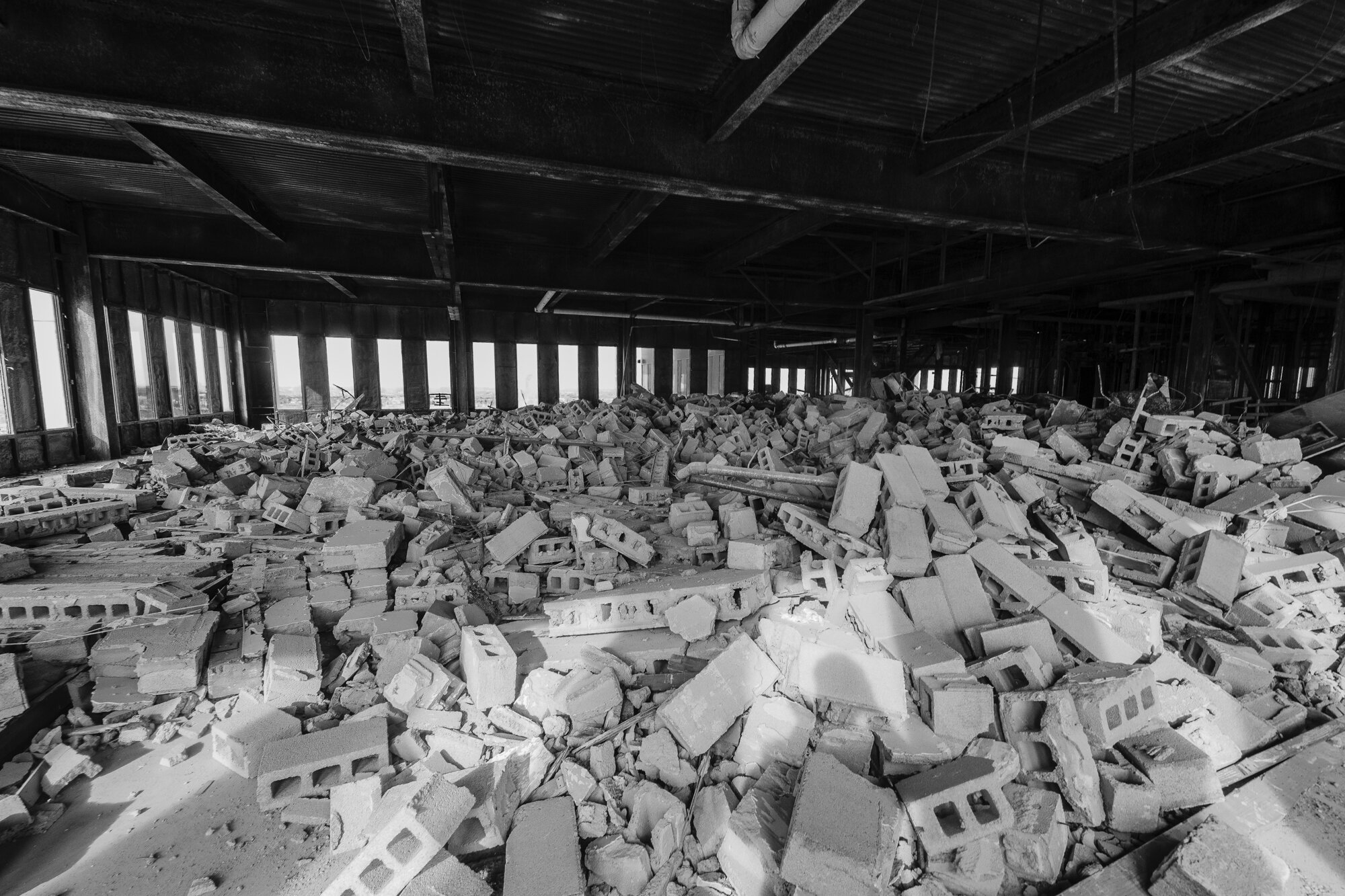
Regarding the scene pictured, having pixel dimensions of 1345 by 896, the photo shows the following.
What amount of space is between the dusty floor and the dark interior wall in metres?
11.0

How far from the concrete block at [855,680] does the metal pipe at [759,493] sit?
223cm

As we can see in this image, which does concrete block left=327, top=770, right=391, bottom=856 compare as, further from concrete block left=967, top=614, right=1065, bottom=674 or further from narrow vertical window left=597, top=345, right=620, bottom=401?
narrow vertical window left=597, top=345, right=620, bottom=401

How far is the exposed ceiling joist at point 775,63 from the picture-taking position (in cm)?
321

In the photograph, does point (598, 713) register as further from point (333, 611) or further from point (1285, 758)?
point (1285, 758)

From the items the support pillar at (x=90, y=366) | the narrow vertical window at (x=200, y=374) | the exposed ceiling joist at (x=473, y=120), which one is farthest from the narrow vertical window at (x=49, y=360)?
the exposed ceiling joist at (x=473, y=120)

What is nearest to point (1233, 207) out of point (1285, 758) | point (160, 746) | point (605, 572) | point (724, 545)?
point (1285, 758)

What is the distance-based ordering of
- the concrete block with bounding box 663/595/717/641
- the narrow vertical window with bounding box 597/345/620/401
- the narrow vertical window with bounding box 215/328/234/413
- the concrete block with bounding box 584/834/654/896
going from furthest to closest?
the narrow vertical window with bounding box 597/345/620/401 < the narrow vertical window with bounding box 215/328/234/413 < the concrete block with bounding box 663/595/717/641 < the concrete block with bounding box 584/834/654/896

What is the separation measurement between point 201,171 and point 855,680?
8322 millimetres

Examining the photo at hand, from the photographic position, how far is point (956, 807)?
8.70 feet

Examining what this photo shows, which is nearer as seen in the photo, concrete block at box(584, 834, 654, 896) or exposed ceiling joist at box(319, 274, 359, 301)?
concrete block at box(584, 834, 654, 896)

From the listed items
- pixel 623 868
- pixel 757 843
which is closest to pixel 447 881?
pixel 623 868

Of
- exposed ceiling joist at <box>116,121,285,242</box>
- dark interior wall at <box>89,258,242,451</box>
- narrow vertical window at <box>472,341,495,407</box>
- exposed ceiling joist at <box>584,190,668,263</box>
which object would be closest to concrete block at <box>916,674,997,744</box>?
exposed ceiling joist at <box>584,190,668,263</box>

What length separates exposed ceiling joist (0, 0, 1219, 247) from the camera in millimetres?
3607

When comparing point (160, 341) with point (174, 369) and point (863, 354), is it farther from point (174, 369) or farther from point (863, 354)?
point (863, 354)
